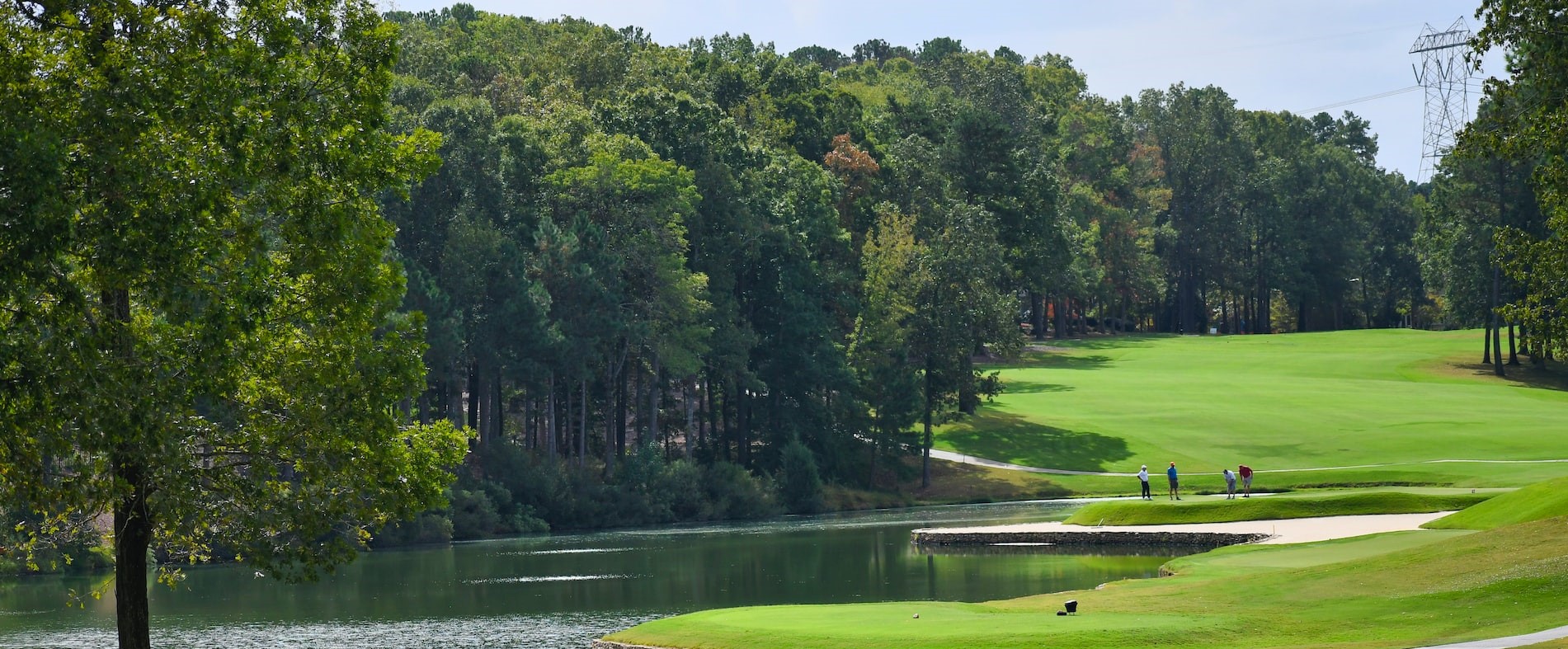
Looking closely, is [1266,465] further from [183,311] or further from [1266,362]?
[183,311]

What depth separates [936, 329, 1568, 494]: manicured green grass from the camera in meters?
71.3

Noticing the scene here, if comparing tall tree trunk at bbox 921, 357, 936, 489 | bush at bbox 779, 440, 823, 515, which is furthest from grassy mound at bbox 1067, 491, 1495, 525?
tall tree trunk at bbox 921, 357, 936, 489

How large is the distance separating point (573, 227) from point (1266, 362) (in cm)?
5781

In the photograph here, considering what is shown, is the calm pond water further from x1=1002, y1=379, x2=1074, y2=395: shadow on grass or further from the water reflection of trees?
x1=1002, y1=379, x2=1074, y2=395: shadow on grass

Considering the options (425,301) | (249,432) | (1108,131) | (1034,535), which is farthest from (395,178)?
(1108,131)

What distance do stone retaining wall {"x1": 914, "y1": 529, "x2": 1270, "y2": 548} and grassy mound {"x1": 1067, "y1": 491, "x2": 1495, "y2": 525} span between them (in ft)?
4.69

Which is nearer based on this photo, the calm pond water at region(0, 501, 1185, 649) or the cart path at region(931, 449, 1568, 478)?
the calm pond water at region(0, 501, 1185, 649)

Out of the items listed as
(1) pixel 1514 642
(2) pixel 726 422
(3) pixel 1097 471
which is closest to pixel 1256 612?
(1) pixel 1514 642

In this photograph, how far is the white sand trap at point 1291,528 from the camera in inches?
1742

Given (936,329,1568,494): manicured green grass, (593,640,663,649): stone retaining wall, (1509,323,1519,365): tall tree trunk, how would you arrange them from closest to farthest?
(593,640,663,649): stone retaining wall, (936,329,1568,494): manicured green grass, (1509,323,1519,365): tall tree trunk

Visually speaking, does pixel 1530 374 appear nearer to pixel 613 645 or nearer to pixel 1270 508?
pixel 1270 508

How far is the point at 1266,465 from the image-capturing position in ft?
242

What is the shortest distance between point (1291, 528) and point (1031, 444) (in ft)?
114

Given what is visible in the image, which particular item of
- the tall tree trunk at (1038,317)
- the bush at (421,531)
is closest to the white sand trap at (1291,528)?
the bush at (421,531)
